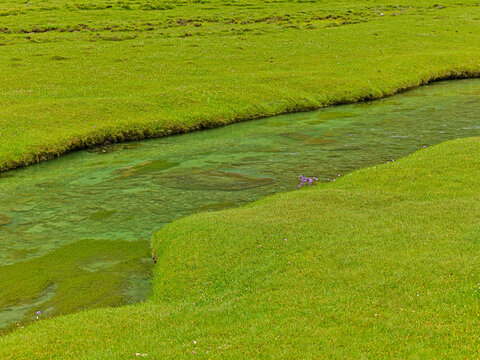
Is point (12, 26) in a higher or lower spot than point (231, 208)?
higher

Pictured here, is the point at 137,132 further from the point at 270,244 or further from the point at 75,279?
the point at 270,244

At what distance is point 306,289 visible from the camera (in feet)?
46.1

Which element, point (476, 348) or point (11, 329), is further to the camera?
point (11, 329)

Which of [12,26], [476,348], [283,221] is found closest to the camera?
[476,348]

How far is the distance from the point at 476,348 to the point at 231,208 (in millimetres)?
14727

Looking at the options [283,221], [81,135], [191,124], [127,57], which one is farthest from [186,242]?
[127,57]

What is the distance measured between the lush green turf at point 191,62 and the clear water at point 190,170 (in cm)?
309

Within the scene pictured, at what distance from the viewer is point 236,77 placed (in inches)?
2140

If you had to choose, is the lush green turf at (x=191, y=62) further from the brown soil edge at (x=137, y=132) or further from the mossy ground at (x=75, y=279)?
the mossy ground at (x=75, y=279)

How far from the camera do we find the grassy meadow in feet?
39.4

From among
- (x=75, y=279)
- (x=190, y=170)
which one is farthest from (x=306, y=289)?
(x=190, y=170)

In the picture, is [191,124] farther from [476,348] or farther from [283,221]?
[476,348]

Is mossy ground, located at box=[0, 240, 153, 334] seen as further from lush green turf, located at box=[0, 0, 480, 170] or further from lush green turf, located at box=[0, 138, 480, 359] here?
lush green turf, located at box=[0, 0, 480, 170]

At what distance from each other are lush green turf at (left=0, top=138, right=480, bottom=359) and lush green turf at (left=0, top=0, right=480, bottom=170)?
20.6 m
